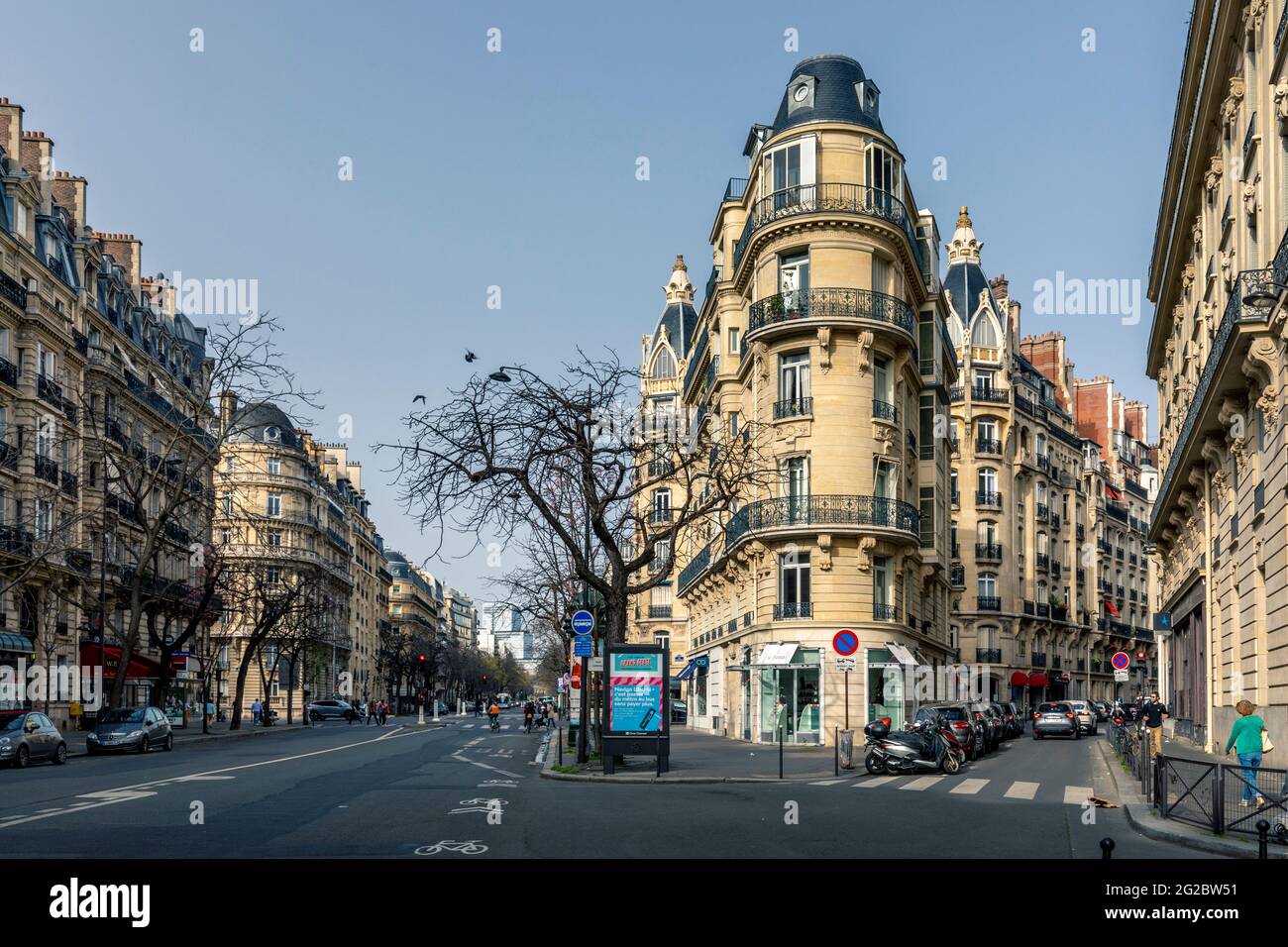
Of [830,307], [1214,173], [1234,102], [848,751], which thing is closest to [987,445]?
[830,307]

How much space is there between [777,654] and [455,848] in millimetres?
25777

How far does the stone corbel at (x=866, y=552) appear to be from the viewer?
125 ft

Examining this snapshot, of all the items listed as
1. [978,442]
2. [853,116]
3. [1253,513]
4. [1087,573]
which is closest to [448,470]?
[1253,513]

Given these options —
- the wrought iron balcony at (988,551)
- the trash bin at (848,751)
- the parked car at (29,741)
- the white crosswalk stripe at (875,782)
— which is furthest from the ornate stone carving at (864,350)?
the wrought iron balcony at (988,551)

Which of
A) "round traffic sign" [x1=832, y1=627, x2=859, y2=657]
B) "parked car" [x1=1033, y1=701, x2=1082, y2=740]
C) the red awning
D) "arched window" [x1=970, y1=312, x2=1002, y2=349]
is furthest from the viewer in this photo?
"arched window" [x1=970, y1=312, x2=1002, y2=349]

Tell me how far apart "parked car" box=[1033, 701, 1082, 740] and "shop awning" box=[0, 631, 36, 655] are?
36.7 m

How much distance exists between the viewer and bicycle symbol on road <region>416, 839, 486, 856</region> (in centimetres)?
1227

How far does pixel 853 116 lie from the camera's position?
3909 centimetres

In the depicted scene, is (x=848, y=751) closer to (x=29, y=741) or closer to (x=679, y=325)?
(x=29, y=741)

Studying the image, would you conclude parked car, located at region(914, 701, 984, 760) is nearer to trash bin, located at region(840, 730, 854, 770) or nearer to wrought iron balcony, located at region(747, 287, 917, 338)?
trash bin, located at region(840, 730, 854, 770)

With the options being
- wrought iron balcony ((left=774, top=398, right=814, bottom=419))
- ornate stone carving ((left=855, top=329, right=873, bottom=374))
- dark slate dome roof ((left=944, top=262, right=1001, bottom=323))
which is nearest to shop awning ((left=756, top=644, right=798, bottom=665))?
wrought iron balcony ((left=774, top=398, right=814, bottom=419))

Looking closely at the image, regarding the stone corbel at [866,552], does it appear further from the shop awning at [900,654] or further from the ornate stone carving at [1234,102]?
the ornate stone carving at [1234,102]

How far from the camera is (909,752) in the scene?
25.2 meters
